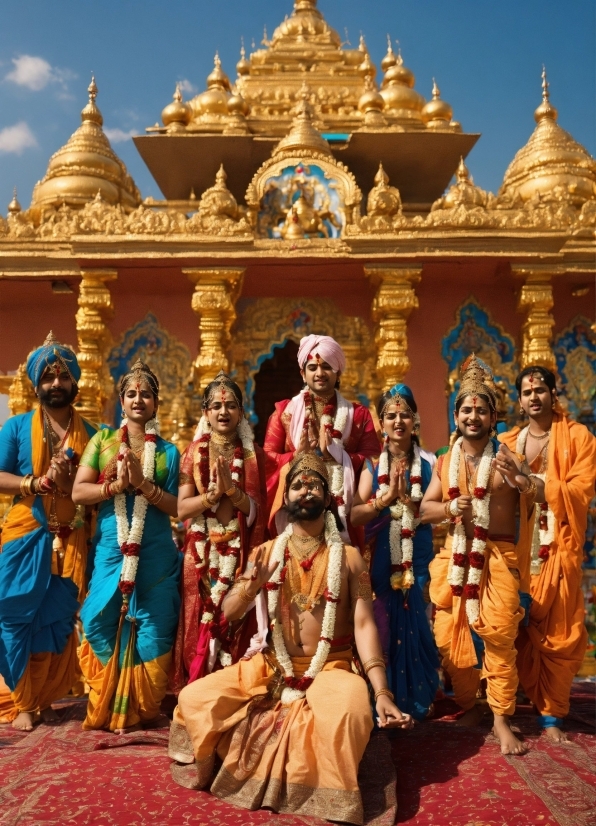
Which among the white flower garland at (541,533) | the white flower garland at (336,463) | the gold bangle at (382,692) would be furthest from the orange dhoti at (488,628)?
the gold bangle at (382,692)

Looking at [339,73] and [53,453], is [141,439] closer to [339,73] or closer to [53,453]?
[53,453]

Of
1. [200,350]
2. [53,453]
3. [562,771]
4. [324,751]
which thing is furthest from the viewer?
[200,350]

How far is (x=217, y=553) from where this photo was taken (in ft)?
14.0

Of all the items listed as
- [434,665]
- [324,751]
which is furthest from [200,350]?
[324,751]

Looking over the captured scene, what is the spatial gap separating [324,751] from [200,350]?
4977 mm

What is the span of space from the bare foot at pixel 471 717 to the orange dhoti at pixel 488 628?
3 centimetres

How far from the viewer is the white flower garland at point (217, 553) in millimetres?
4168

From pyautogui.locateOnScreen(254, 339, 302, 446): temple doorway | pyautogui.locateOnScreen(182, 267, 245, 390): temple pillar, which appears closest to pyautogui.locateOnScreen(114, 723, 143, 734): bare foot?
pyautogui.locateOnScreen(182, 267, 245, 390): temple pillar

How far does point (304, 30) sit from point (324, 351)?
10.3 m

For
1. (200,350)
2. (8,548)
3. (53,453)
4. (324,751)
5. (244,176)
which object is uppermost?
(244,176)

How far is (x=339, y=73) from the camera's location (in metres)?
11.8

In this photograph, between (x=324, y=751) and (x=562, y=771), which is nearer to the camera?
(x=324, y=751)

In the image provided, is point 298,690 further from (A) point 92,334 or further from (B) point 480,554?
(A) point 92,334

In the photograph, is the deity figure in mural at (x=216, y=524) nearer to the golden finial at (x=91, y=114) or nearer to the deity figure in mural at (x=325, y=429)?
the deity figure in mural at (x=325, y=429)
